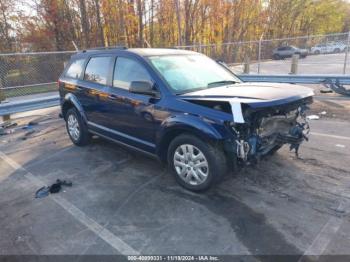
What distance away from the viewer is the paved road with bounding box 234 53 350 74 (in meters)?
16.1

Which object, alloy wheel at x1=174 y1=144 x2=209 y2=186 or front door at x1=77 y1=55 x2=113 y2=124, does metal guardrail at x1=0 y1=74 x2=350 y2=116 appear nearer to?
front door at x1=77 y1=55 x2=113 y2=124

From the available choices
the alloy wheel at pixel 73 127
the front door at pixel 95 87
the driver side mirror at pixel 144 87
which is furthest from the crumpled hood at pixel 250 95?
the alloy wheel at pixel 73 127

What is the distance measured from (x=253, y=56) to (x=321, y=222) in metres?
15.7

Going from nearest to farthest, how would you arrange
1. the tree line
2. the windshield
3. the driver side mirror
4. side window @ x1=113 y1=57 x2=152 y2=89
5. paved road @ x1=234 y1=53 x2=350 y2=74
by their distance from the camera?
the driver side mirror < the windshield < side window @ x1=113 y1=57 x2=152 y2=89 < paved road @ x1=234 y1=53 x2=350 y2=74 < the tree line

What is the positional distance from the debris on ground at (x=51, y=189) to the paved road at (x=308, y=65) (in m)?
14.2

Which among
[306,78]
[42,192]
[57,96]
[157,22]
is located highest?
[157,22]

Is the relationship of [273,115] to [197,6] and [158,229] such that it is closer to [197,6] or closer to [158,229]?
[158,229]

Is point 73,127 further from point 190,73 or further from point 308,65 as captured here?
point 308,65

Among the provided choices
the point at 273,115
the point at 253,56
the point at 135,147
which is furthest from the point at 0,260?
the point at 253,56

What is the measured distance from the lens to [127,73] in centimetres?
452

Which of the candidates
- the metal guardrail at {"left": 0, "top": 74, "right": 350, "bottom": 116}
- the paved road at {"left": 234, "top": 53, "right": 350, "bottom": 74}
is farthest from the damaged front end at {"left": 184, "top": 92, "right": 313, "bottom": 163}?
the paved road at {"left": 234, "top": 53, "right": 350, "bottom": 74}

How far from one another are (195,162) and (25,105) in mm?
6316

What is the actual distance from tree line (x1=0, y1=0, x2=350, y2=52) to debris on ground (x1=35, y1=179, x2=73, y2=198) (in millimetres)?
19135

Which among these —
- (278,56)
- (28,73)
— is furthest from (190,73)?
(278,56)
